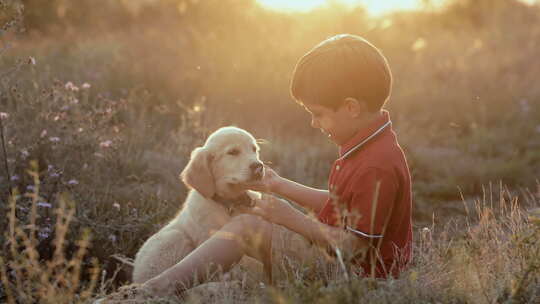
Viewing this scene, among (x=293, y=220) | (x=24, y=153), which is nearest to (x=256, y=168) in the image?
(x=293, y=220)

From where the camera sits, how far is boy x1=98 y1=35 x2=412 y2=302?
3.03 m

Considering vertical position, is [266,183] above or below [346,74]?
below

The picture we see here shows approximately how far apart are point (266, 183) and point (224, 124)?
12.4 ft

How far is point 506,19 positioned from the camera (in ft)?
54.7

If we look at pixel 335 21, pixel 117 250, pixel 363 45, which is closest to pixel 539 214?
pixel 363 45

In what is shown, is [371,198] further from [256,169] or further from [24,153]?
[24,153]

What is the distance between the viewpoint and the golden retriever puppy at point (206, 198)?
3658 millimetres

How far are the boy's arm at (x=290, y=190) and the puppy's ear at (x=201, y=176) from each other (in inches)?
9.8

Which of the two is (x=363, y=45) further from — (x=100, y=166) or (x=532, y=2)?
(x=532, y=2)

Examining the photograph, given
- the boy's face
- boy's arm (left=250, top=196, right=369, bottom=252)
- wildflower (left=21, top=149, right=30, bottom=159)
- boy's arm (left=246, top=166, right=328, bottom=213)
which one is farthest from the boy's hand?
wildflower (left=21, top=149, right=30, bottom=159)

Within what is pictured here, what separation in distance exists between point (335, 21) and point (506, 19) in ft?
23.8

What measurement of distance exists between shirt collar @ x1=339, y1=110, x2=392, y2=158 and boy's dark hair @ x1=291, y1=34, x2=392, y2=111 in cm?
10

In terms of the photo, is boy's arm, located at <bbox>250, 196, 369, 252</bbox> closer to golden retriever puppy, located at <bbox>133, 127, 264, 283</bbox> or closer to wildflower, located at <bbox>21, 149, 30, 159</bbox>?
golden retriever puppy, located at <bbox>133, 127, 264, 283</bbox>

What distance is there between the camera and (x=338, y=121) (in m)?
3.31
